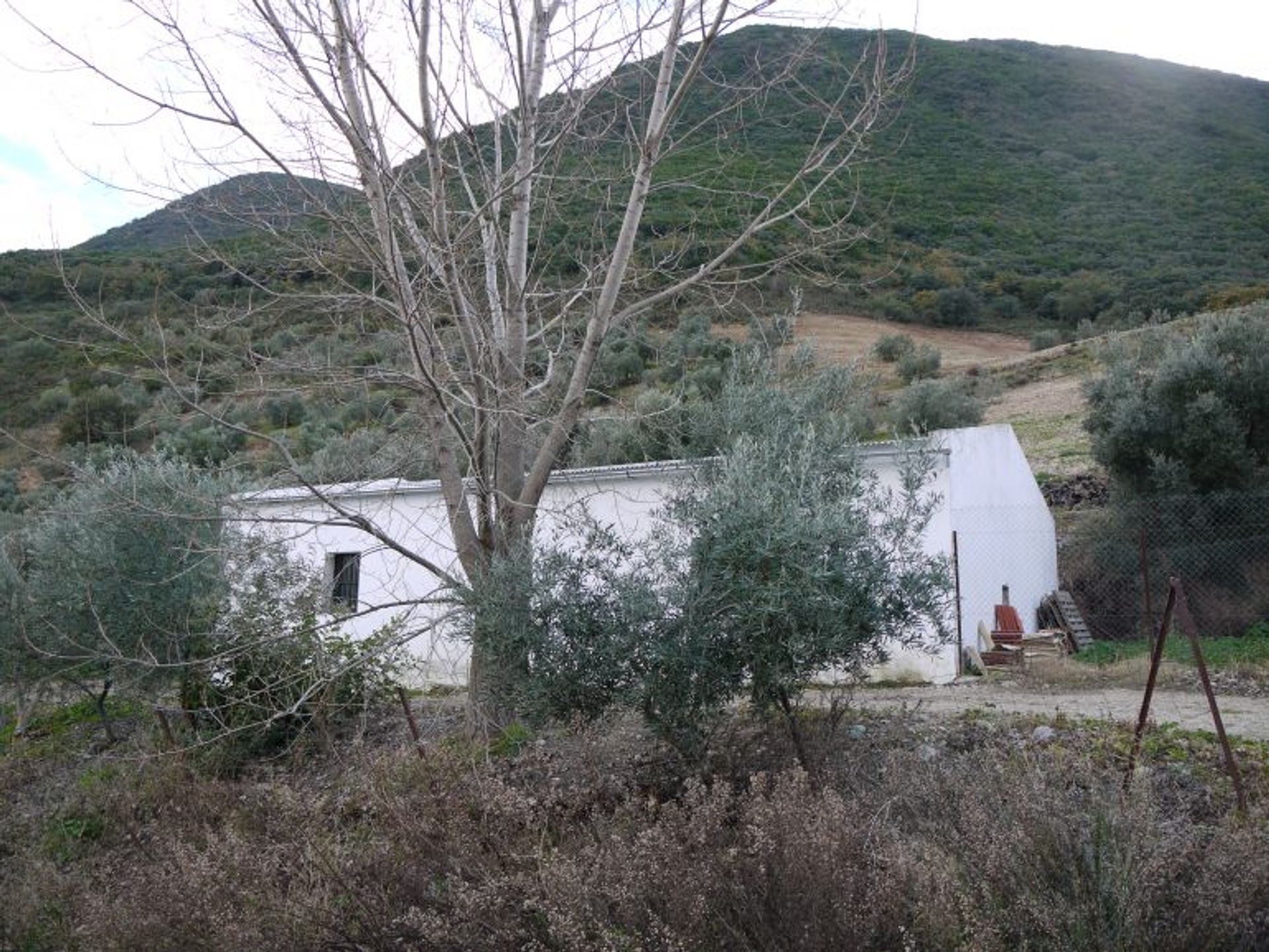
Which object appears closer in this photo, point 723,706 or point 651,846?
point 651,846

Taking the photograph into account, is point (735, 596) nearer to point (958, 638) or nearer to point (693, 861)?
point (693, 861)

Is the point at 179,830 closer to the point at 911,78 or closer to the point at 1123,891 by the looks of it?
the point at 1123,891

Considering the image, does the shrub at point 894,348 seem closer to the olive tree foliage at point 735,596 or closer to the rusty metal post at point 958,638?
the rusty metal post at point 958,638

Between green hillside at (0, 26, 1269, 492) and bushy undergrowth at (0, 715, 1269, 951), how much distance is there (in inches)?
117

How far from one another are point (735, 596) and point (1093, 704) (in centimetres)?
510

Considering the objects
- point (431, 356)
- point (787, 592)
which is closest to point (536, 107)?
point (431, 356)

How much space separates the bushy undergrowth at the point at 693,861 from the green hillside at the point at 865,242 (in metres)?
2.98

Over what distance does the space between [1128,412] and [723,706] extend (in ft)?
41.9

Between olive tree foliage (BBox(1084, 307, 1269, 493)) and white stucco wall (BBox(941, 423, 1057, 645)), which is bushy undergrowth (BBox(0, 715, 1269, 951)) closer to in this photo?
white stucco wall (BBox(941, 423, 1057, 645))

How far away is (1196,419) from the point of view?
16.0m

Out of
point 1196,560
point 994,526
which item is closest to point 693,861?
point 994,526

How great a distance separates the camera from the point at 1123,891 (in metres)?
3.66

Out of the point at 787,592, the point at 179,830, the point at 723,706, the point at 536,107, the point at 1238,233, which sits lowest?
the point at 179,830

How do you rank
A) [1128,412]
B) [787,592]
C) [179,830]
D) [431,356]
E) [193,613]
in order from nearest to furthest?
1. [787,592]
2. [179,830]
3. [431,356]
4. [193,613]
5. [1128,412]
